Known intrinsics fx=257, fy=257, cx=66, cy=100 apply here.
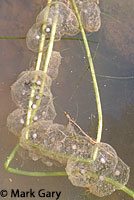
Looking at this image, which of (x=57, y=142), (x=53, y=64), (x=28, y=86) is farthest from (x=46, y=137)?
(x=53, y=64)

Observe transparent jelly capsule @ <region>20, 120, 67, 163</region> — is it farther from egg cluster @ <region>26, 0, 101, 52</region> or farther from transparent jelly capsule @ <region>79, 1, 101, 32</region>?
transparent jelly capsule @ <region>79, 1, 101, 32</region>

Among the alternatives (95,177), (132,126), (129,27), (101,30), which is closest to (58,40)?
(101,30)

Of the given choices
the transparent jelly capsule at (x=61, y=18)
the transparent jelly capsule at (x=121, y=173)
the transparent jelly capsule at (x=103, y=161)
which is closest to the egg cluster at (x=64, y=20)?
the transparent jelly capsule at (x=61, y=18)

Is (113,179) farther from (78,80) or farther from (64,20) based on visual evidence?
(64,20)

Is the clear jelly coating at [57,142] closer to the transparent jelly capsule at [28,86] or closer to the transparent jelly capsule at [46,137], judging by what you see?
the transparent jelly capsule at [46,137]

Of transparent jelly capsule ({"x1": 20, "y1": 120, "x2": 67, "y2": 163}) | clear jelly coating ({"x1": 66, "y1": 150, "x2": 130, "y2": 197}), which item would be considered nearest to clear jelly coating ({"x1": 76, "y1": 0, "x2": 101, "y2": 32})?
transparent jelly capsule ({"x1": 20, "y1": 120, "x2": 67, "y2": 163})

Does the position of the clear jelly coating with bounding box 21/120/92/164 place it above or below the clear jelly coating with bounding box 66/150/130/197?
above
